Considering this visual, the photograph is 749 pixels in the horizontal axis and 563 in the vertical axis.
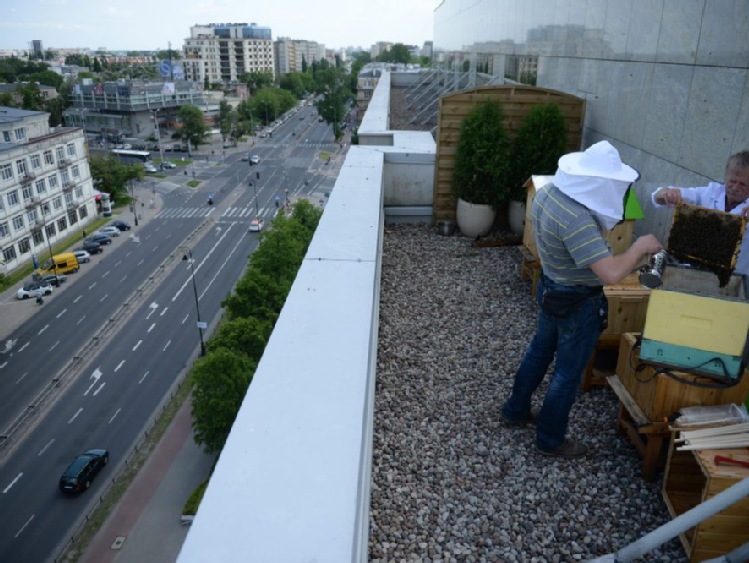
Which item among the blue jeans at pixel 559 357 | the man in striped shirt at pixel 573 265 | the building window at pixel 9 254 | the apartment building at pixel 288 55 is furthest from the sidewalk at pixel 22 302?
the apartment building at pixel 288 55

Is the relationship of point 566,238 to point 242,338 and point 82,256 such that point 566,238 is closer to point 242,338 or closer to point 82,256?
point 242,338

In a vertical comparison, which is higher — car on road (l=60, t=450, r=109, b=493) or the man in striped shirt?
the man in striped shirt

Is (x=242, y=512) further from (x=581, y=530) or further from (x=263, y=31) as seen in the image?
(x=263, y=31)

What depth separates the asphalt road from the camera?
55.4 ft

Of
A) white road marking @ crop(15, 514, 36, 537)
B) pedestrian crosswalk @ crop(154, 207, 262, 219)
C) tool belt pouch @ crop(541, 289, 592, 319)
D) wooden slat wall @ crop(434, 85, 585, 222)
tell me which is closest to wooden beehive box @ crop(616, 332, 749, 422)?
tool belt pouch @ crop(541, 289, 592, 319)

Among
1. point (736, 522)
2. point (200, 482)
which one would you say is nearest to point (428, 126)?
point (200, 482)

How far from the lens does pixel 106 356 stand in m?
24.5

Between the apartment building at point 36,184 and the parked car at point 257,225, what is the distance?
12819 millimetres

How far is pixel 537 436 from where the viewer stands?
3846 mm

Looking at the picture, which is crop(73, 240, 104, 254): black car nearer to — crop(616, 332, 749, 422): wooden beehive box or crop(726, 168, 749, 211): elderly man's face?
crop(616, 332, 749, 422): wooden beehive box

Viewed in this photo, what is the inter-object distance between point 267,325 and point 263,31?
13426 cm

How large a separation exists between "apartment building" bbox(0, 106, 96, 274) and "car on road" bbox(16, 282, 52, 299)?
2.75 metres

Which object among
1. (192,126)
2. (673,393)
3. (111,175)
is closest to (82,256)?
(111,175)

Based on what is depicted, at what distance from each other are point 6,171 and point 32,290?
25.9ft
